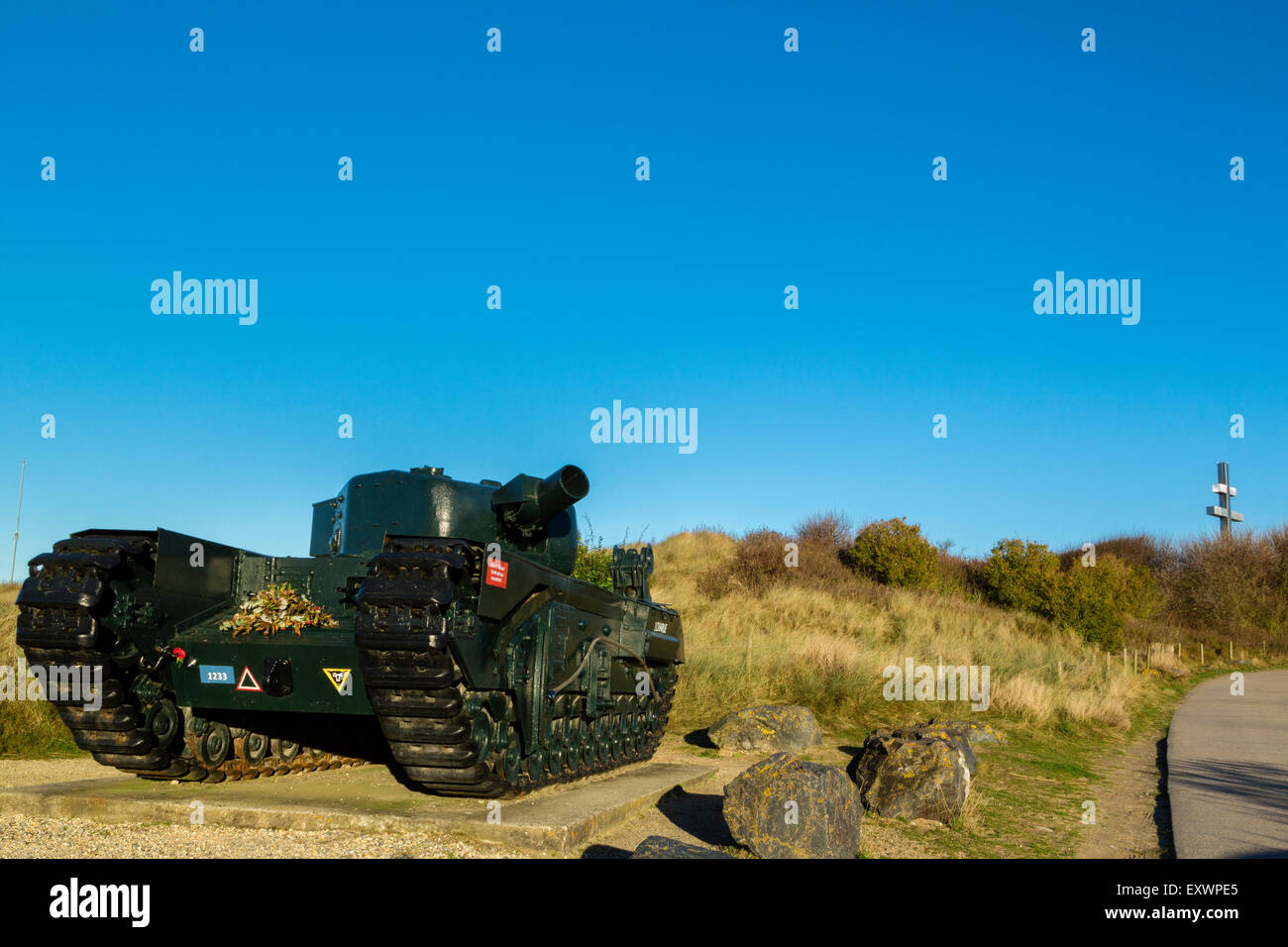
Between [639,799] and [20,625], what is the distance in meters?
4.70

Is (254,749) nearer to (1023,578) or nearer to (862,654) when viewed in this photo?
(862,654)

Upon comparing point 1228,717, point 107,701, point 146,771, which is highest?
point 107,701

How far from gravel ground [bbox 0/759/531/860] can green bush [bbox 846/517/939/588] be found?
26.0 m

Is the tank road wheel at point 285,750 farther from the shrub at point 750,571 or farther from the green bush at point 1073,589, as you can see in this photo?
the green bush at point 1073,589

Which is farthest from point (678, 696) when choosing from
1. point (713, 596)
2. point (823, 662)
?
point (713, 596)

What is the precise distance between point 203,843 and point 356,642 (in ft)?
5.34

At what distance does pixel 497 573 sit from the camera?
6.93m

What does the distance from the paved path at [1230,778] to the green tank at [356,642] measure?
461 centimetres

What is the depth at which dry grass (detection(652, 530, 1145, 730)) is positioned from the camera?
15258 mm

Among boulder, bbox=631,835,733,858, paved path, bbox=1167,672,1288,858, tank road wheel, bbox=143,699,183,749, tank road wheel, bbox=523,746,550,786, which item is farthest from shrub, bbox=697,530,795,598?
boulder, bbox=631,835,733,858

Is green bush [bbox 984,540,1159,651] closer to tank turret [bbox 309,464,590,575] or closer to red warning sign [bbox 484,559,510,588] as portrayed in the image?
tank turret [bbox 309,464,590,575]

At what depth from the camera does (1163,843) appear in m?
7.28

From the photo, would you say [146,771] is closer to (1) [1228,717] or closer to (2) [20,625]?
(2) [20,625]

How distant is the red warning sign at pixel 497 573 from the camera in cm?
679
